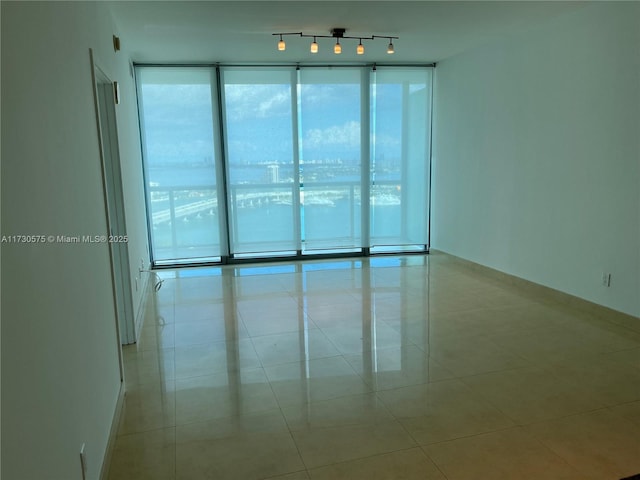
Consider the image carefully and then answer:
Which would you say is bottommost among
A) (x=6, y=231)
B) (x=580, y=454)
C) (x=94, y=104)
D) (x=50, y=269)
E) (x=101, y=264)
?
(x=580, y=454)

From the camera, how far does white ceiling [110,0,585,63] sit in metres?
3.84

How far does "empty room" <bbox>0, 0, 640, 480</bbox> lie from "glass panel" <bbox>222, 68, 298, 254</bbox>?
0.13 ft

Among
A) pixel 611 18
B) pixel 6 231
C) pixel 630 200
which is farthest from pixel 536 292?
pixel 6 231


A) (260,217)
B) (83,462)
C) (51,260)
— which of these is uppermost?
(51,260)

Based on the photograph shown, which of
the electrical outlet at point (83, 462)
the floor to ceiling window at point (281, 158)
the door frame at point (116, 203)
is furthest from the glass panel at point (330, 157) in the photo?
the electrical outlet at point (83, 462)

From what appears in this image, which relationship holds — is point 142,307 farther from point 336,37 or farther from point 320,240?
point 336,37

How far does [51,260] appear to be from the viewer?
61.4 inches

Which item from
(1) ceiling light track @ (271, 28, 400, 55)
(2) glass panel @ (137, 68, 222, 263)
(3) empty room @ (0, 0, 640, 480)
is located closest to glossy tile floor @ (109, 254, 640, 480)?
(3) empty room @ (0, 0, 640, 480)

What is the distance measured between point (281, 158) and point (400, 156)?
173 cm

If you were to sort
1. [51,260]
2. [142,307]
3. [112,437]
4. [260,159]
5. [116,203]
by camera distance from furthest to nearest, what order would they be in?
[260,159]
[142,307]
[116,203]
[112,437]
[51,260]

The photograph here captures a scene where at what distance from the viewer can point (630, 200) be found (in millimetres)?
3713

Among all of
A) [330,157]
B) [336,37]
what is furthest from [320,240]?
[336,37]

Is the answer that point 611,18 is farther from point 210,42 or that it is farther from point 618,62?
point 210,42

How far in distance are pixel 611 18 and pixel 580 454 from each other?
3.41m
